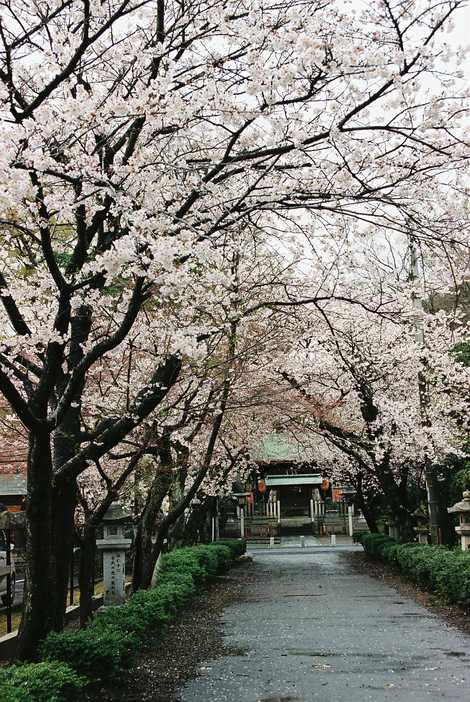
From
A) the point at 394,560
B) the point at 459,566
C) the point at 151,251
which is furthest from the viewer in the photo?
the point at 394,560

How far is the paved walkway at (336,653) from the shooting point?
284 inches

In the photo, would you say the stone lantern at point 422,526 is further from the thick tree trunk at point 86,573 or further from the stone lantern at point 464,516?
the thick tree trunk at point 86,573

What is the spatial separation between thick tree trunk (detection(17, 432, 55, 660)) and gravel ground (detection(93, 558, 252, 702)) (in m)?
0.75

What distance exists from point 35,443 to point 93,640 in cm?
182

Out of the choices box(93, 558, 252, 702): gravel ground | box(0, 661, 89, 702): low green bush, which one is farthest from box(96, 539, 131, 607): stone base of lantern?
box(0, 661, 89, 702): low green bush

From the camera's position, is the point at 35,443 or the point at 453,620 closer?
the point at 35,443

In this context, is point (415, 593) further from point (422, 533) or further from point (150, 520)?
point (422, 533)

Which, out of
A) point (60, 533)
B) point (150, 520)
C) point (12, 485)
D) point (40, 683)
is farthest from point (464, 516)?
point (12, 485)

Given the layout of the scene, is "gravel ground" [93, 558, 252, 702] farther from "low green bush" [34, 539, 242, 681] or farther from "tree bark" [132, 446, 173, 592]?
"tree bark" [132, 446, 173, 592]

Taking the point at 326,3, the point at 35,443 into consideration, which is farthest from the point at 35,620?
the point at 326,3

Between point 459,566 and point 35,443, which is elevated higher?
point 35,443

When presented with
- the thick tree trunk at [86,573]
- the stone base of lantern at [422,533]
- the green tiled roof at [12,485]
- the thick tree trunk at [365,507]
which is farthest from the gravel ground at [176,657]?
the thick tree trunk at [365,507]

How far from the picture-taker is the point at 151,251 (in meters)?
5.65

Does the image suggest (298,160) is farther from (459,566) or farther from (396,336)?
(396,336)
